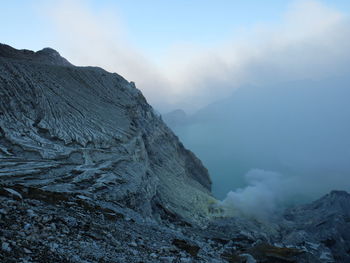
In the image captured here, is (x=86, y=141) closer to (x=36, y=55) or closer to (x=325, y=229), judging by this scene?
(x=36, y=55)

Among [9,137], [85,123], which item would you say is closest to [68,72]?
[85,123]

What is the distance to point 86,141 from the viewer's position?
35562mm

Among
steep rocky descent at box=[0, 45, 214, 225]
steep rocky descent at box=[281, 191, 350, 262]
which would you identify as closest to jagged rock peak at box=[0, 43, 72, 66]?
steep rocky descent at box=[0, 45, 214, 225]

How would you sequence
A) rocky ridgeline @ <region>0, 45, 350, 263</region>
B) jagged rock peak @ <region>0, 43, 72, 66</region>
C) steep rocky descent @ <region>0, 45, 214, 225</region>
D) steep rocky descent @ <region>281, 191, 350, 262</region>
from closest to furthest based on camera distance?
rocky ridgeline @ <region>0, 45, 350, 263</region>, steep rocky descent @ <region>0, 45, 214, 225</region>, steep rocky descent @ <region>281, 191, 350, 262</region>, jagged rock peak @ <region>0, 43, 72, 66</region>

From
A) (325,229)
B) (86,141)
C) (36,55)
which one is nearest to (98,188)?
(86,141)

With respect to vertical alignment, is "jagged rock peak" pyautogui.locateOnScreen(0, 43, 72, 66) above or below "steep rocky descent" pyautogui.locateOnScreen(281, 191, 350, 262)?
above

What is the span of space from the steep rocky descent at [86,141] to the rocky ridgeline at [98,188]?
0.53 feet

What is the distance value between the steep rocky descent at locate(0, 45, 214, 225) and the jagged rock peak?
415 millimetres

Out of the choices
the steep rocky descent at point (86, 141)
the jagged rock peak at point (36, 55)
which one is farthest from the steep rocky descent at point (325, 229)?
the jagged rock peak at point (36, 55)

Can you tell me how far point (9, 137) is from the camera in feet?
91.9

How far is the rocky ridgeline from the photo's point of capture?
13789 millimetres

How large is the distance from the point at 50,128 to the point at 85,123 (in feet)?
22.0

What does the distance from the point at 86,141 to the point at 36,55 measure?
129 ft

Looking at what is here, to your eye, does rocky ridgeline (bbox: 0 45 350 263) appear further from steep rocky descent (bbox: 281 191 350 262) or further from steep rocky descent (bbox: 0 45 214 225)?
steep rocky descent (bbox: 281 191 350 262)
